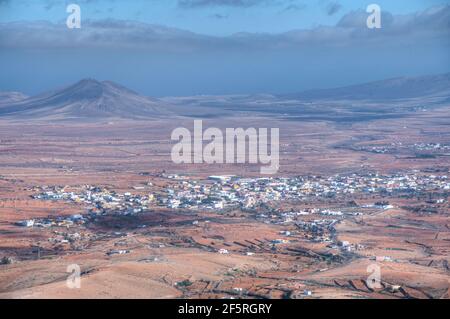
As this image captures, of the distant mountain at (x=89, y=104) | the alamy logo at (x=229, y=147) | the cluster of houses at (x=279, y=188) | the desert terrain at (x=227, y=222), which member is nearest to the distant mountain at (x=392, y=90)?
the distant mountain at (x=89, y=104)

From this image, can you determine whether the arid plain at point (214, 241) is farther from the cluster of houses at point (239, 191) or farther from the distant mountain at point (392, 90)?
the distant mountain at point (392, 90)

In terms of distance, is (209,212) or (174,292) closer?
(174,292)

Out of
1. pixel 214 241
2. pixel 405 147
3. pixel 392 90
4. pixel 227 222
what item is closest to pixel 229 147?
pixel 405 147

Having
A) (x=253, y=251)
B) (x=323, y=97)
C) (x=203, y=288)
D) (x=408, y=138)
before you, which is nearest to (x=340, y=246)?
(x=253, y=251)

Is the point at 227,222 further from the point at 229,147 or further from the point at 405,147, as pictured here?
the point at 405,147

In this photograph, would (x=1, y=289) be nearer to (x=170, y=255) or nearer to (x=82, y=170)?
(x=170, y=255)
